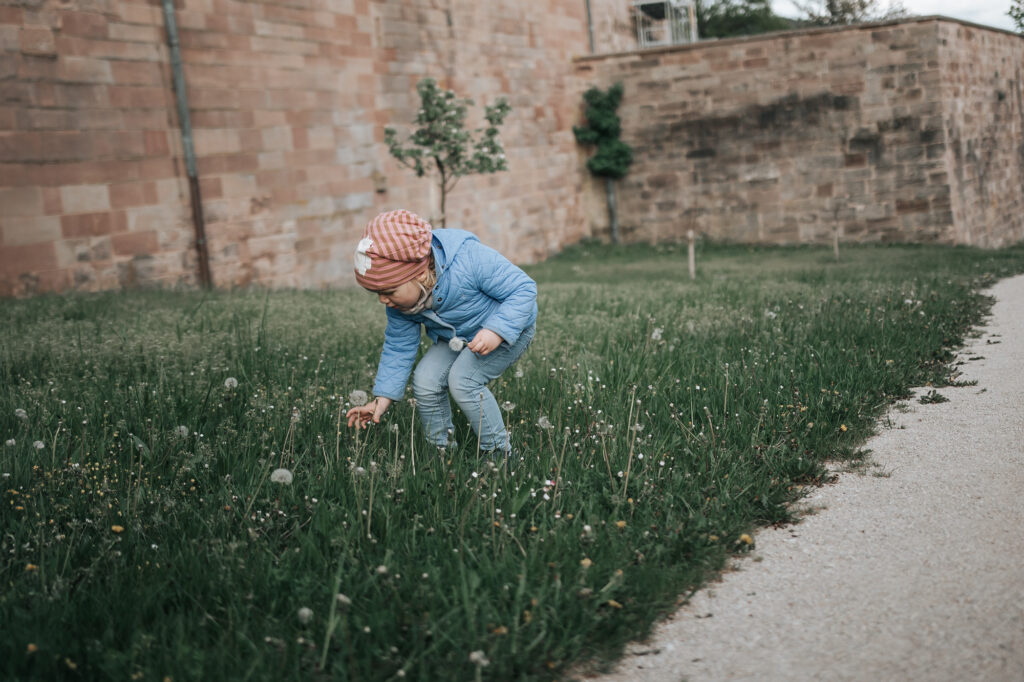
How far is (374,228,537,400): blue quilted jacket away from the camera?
3.39 metres

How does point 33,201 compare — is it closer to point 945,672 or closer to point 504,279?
point 504,279

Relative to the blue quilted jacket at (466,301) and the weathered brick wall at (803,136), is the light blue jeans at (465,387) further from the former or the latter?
the weathered brick wall at (803,136)

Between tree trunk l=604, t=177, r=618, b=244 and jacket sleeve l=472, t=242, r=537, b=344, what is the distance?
51.5 feet

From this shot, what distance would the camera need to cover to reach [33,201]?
8.59 m

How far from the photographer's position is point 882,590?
2.60 meters

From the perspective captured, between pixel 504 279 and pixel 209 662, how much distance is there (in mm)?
1799

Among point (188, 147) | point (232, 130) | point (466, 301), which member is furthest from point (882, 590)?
point (232, 130)

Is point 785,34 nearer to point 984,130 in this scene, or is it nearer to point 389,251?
point 984,130

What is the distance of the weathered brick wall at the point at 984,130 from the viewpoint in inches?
637

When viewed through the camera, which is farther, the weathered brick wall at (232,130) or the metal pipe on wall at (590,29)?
the metal pipe on wall at (590,29)

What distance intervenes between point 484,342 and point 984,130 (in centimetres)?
1826

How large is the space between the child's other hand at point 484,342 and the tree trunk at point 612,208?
16006 mm

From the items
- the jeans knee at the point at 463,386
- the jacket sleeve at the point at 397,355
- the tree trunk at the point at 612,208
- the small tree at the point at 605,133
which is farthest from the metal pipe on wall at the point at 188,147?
the tree trunk at the point at 612,208

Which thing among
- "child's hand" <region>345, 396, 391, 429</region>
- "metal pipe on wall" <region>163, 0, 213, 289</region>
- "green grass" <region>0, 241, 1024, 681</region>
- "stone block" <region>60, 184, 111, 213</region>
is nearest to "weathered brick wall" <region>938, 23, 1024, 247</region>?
"green grass" <region>0, 241, 1024, 681</region>
